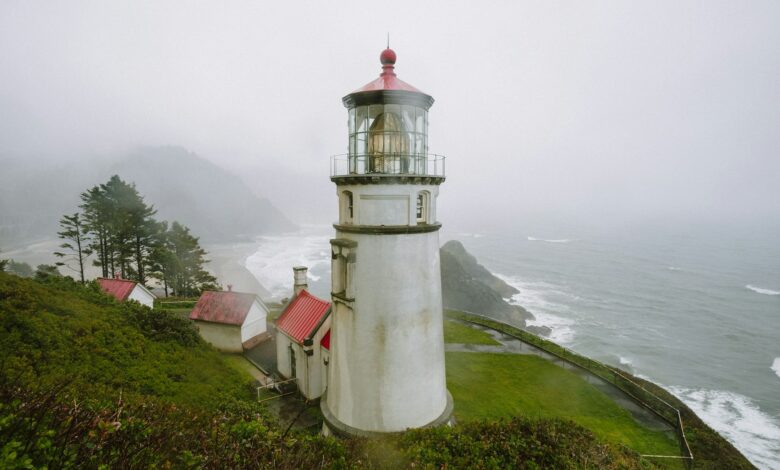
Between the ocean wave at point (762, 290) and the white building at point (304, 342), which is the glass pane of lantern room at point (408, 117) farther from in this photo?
the ocean wave at point (762, 290)

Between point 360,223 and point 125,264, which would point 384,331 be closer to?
point 360,223

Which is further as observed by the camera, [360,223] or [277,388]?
[277,388]

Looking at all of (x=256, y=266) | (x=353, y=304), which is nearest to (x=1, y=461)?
(x=353, y=304)

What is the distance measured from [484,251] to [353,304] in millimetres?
91922

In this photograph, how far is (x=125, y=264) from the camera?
31344 mm

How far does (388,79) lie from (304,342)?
9.88m

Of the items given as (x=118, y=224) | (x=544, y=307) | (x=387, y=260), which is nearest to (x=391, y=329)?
(x=387, y=260)

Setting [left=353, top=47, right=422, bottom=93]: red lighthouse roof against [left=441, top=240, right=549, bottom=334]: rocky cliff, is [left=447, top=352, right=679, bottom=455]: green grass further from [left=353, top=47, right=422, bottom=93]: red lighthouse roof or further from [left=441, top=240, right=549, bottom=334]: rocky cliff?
[left=441, top=240, right=549, bottom=334]: rocky cliff

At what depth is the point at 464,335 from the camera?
22.1 metres

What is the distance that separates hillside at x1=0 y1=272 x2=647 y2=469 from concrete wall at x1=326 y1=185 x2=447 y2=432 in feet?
5.66

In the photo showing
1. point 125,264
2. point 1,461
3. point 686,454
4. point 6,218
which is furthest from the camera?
point 6,218

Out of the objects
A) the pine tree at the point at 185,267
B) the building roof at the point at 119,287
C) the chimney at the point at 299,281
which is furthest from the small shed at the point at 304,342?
the pine tree at the point at 185,267

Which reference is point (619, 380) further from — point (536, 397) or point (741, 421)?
point (741, 421)

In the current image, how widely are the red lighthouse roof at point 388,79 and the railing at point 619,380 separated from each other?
46.2ft
